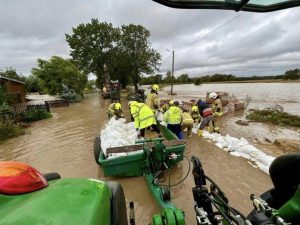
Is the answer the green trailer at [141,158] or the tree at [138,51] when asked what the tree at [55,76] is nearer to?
the tree at [138,51]

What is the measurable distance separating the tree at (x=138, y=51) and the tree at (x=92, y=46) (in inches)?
125

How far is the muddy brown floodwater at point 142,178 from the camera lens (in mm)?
3848

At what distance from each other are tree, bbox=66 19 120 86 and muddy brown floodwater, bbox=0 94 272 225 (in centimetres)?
2767

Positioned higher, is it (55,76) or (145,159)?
(55,76)

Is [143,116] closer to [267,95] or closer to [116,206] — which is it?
[116,206]

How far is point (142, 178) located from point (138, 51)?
109 ft

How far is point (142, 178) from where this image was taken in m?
4.60

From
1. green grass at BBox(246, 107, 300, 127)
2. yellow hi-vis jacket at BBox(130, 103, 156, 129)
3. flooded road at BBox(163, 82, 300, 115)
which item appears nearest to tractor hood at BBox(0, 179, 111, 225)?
yellow hi-vis jacket at BBox(130, 103, 156, 129)

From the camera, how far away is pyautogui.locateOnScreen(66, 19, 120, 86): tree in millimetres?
34906

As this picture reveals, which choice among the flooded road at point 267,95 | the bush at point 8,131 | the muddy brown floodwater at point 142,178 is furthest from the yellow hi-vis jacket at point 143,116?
the flooded road at point 267,95

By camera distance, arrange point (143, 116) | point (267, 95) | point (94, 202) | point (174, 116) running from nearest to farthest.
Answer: point (94, 202), point (143, 116), point (174, 116), point (267, 95)

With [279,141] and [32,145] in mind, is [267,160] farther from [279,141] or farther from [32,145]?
[32,145]

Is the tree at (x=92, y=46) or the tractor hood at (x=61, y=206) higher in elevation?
the tree at (x=92, y=46)

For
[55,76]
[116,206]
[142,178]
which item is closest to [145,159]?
[142,178]
